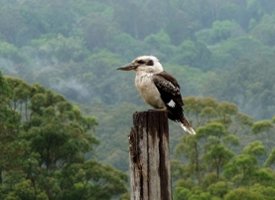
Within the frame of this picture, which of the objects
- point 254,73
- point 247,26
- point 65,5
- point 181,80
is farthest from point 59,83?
point 247,26

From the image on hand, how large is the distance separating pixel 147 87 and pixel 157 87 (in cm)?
9

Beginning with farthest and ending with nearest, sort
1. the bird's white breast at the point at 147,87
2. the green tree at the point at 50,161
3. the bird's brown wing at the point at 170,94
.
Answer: the green tree at the point at 50,161 → the bird's brown wing at the point at 170,94 → the bird's white breast at the point at 147,87

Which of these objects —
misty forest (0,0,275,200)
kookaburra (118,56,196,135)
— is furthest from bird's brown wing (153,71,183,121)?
misty forest (0,0,275,200)

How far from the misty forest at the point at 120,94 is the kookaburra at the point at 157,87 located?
48.2 ft

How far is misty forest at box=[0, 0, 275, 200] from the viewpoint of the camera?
71.4 ft

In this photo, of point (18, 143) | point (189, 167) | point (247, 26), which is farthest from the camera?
point (247, 26)

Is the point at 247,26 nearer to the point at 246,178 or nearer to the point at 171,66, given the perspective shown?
the point at 171,66

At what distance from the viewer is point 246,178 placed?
23844mm

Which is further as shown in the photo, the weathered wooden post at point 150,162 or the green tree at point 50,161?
the green tree at point 50,161

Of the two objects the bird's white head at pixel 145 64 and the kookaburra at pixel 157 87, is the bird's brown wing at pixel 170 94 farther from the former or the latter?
the bird's white head at pixel 145 64

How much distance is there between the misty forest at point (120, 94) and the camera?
21.8m

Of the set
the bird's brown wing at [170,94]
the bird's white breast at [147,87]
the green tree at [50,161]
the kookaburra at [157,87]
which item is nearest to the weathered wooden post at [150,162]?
the kookaburra at [157,87]

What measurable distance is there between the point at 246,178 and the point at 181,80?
4126 cm

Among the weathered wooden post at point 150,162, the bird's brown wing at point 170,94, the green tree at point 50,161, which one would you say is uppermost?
the green tree at point 50,161
